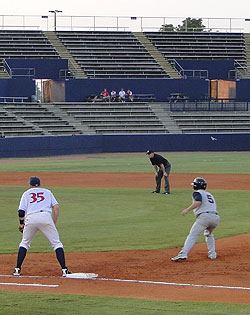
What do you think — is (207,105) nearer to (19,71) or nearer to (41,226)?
(19,71)

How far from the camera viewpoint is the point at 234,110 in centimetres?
6756

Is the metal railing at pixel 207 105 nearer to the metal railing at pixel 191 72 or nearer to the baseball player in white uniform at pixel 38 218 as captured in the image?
the metal railing at pixel 191 72

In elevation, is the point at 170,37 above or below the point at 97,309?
above

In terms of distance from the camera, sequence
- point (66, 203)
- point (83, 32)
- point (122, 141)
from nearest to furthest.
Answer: point (66, 203) < point (122, 141) < point (83, 32)

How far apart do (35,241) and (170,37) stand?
195 ft

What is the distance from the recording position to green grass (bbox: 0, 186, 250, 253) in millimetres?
18125

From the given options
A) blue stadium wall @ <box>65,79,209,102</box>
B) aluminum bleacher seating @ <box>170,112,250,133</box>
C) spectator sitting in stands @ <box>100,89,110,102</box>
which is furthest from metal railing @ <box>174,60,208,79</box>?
spectator sitting in stands @ <box>100,89,110,102</box>

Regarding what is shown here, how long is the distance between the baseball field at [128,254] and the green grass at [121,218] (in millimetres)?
25

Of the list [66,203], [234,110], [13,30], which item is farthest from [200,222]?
[13,30]

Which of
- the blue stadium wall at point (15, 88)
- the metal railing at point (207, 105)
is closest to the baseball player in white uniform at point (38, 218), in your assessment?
the blue stadium wall at point (15, 88)

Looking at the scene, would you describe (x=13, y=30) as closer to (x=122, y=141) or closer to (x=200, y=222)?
(x=122, y=141)

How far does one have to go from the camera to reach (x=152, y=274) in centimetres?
1412

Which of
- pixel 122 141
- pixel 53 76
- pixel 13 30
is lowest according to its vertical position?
pixel 122 141

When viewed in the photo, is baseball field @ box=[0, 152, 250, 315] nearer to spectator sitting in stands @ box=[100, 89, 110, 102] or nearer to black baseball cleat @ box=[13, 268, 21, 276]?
black baseball cleat @ box=[13, 268, 21, 276]
